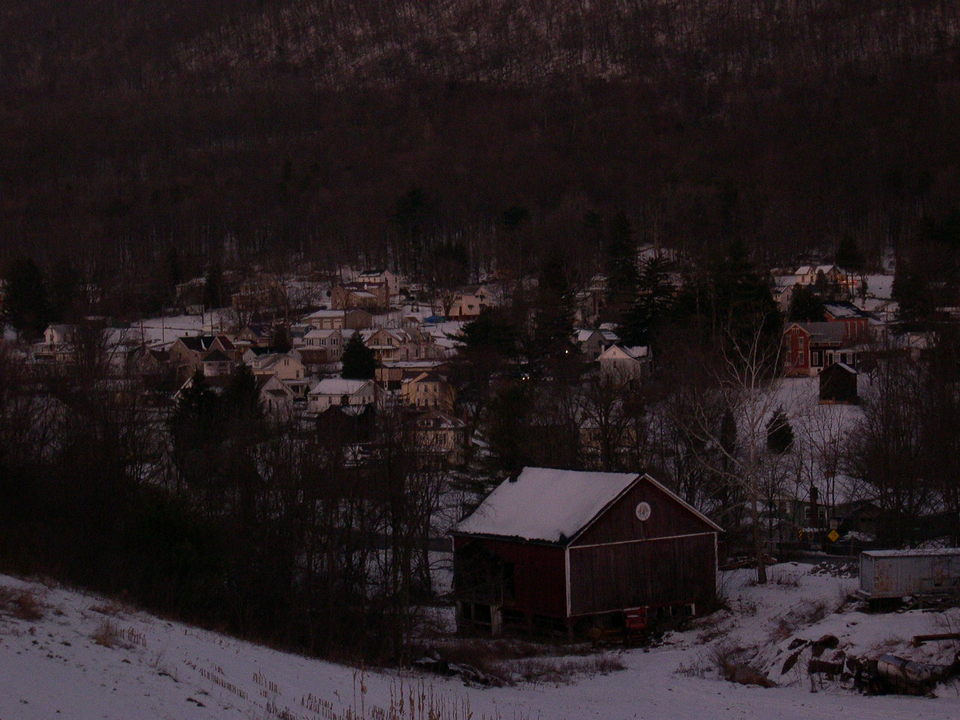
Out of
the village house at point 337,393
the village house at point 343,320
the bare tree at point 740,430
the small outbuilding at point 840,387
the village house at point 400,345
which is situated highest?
the village house at point 343,320

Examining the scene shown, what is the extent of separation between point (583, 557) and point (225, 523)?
8.42 metres

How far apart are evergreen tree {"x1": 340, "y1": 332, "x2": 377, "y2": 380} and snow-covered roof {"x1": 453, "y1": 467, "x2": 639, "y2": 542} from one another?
3567 cm

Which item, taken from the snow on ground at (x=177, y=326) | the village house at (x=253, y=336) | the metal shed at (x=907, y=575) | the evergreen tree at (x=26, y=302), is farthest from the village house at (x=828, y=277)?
the metal shed at (x=907, y=575)

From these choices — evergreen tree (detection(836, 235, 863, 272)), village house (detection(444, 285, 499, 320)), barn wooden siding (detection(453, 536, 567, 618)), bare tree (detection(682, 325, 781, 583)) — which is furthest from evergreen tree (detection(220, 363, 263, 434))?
evergreen tree (detection(836, 235, 863, 272))

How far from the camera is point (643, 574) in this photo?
94.4 ft

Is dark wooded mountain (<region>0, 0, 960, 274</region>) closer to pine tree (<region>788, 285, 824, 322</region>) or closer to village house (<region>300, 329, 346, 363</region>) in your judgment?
village house (<region>300, 329, 346, 363</region>)

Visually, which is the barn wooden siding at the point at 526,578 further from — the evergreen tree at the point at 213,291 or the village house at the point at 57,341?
the evergreen tree at the point at 213,291

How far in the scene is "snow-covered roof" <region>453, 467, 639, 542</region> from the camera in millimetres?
28453

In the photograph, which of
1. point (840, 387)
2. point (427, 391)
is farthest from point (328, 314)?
point (840, 387)

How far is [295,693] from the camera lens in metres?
16.4

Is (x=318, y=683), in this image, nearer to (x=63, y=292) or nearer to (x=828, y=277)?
(x=828, y=277)

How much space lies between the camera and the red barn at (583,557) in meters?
28.1

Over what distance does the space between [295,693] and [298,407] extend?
46875 millimetres

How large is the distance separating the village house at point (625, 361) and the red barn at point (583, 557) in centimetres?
2875
